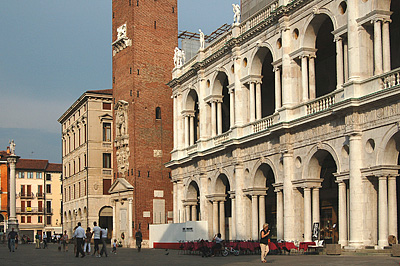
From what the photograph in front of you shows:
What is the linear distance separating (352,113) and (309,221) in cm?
684

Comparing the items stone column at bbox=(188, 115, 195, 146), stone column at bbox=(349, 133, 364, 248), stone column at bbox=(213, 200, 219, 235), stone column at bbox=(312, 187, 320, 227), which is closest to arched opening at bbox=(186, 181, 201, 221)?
stone column at bbox=(188, 115, 195, 146)

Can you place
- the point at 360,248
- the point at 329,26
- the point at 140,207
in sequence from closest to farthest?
the point at 360,248 → the point at 329,26 → the point at 140,207

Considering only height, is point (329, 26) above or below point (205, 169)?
above

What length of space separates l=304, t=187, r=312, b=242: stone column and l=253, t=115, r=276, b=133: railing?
16.5 feet

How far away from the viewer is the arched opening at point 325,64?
36.7m

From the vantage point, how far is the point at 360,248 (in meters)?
27.2

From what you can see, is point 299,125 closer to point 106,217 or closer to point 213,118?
point 213,118

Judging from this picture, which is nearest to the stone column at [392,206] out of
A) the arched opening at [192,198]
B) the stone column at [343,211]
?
the stone column at [343,211]

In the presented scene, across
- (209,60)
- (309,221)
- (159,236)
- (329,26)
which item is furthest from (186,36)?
(309,221)

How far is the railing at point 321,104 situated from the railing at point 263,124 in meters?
3.70

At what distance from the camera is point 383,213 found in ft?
86.8

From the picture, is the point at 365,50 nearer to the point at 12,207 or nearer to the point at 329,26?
the point at 329,26

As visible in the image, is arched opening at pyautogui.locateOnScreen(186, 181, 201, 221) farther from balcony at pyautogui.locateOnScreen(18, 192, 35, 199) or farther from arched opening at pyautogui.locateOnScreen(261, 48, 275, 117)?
balcony at pyautogui.locateOnScreen(18, 192, 35, 199)

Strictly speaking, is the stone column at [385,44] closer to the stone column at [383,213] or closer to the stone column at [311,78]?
the stone column at [383,213]
